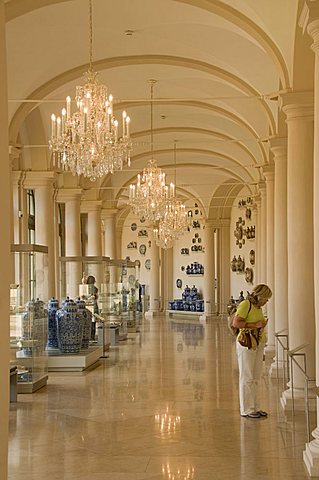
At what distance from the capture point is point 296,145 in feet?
32.7

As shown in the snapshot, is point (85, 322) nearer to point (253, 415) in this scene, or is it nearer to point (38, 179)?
point (38, 179)

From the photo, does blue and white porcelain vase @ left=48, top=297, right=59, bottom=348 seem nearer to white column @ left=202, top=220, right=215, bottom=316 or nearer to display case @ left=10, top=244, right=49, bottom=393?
display case @ left=10, top=244, right=49, bottom=393

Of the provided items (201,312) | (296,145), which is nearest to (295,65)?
(296,145)

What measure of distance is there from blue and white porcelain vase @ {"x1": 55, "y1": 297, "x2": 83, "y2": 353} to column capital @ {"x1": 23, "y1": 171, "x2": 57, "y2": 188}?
12.8 ft

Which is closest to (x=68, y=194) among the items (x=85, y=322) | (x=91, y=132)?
(x=85, y=322)

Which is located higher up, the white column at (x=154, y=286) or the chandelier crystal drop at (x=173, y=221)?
the chandelier crystal drop at (x=173, y=221)

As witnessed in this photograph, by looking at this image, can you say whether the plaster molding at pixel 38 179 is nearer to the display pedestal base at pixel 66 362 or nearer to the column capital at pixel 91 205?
the display pedestal base at pixel 66 362

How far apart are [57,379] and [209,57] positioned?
6.57m

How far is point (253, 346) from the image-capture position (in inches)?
369

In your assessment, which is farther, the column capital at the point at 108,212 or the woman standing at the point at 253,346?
the column capital at the point at 108,212

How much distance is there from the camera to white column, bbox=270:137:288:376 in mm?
13047

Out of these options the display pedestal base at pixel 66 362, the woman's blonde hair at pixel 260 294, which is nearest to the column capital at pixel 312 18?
the woman's blonde hair at pixel 260 294

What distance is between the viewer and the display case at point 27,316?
11.7 meters

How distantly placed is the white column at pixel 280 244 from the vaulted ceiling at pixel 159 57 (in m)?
0.80
